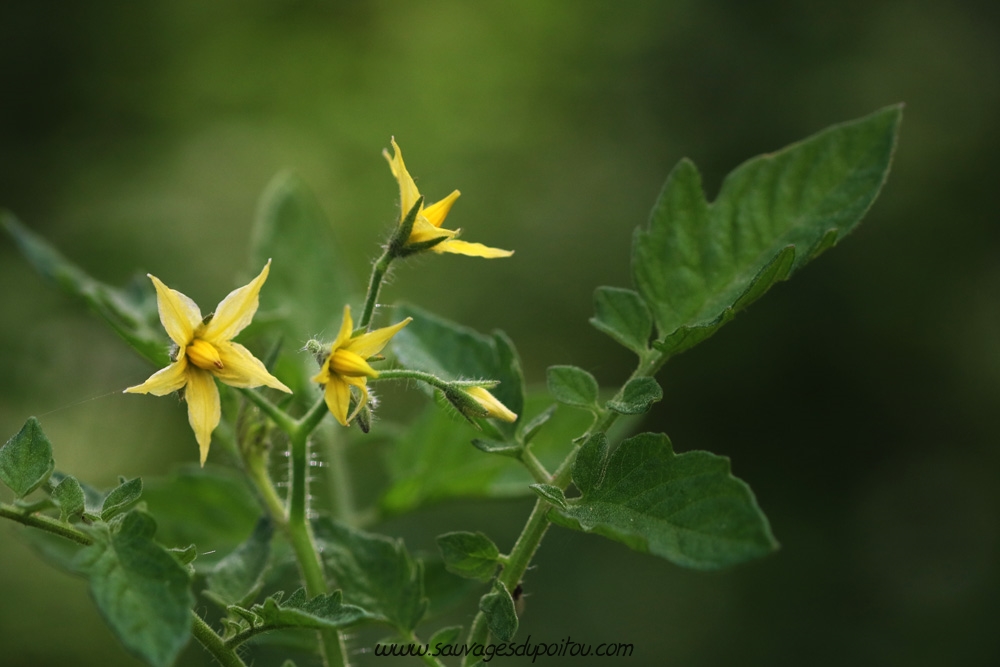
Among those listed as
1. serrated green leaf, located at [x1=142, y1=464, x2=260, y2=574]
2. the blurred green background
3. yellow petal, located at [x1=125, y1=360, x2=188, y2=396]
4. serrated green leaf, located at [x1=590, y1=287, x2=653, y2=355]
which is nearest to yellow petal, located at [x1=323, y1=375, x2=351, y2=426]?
yellow petal, located at [x1=125, y1=360, x2=188, y2=396]

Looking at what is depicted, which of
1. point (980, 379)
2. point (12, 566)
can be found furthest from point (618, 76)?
point (12, 566)

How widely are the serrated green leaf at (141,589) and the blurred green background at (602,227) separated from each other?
3029mm

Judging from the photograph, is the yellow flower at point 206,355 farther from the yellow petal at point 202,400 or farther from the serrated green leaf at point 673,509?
the serrated green leaf at point 673,509

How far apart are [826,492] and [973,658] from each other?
1.13 m

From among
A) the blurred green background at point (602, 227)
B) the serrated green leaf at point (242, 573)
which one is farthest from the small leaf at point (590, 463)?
the blurred green background at point (602, 227)

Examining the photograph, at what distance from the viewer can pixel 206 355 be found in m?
1.26

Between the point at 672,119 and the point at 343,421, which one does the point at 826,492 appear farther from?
the point at 343,421

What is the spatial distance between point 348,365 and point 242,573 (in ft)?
1.35

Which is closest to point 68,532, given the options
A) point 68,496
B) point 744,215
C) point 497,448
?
point 68,496

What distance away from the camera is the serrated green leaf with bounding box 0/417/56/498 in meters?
1.11

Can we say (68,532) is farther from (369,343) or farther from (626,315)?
(626,315)

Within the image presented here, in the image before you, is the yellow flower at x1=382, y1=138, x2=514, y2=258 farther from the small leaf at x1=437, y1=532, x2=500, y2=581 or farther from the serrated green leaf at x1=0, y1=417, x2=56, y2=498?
the serrated green leaf at x1=0, y1=417, x2=56, y2=498

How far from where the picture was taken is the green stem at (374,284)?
1339 millimetres

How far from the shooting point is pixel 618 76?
670 cm
